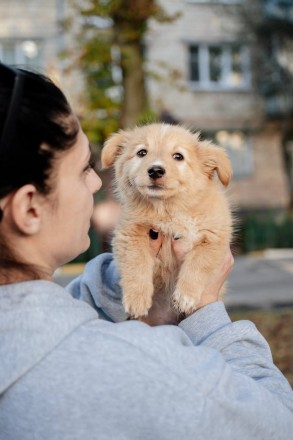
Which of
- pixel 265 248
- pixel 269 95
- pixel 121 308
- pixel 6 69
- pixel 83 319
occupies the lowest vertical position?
pixel 265 248

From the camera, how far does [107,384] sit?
1046 mm

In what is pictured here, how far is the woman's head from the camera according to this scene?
1080 millimetres

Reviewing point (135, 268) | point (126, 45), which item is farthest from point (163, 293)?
point (126, 45)

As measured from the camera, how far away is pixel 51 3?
62.3 feet

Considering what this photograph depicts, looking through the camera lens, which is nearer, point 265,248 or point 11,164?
point 11,164

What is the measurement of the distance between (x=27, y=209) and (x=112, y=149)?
120cm

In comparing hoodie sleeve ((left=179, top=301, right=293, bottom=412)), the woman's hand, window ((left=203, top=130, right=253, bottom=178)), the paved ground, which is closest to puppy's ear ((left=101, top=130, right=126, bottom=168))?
the woman's hand

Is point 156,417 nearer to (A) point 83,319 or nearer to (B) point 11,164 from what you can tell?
(A) point 83,319

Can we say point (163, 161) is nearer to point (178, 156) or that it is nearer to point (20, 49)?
point (178, 156)

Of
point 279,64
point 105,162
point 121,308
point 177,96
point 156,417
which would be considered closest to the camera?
point 156,417

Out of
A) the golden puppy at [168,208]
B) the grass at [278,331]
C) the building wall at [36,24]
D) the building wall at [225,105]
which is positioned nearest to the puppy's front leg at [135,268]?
the golden puppy at [168,208]

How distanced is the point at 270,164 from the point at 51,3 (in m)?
9.07

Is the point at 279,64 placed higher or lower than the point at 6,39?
lower

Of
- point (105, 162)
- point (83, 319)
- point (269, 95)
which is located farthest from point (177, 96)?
point (83, 319)
